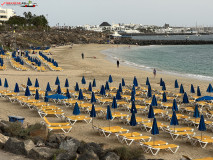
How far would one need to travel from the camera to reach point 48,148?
8.03m

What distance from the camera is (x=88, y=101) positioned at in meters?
17.2

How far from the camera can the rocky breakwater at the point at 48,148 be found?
25.1 ft

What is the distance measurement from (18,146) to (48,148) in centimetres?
73

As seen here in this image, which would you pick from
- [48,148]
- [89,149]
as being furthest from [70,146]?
[48,148]

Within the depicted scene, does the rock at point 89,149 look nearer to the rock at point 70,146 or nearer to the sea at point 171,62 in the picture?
the rock at point 70,146

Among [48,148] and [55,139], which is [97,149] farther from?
[55,139]

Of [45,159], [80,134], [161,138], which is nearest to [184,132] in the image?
[161,138]

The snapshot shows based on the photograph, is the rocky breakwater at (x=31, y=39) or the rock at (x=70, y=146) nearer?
the rock at (x=70, y=146)

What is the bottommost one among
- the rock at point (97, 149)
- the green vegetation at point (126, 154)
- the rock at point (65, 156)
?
the green vegetation at point (126, 154)

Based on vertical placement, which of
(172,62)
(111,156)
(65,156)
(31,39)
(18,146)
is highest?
(31,39)

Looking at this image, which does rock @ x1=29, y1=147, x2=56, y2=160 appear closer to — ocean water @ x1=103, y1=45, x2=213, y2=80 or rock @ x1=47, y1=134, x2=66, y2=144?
rock @ x1=47, y1=134, x2=66, y2=144

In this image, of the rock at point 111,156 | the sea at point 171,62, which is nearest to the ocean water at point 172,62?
the sea at point 171,62

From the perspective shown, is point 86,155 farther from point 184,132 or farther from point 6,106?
point 6,106

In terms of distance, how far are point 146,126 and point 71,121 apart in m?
3.09
